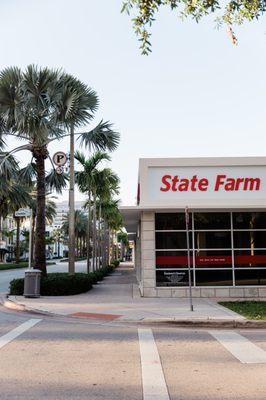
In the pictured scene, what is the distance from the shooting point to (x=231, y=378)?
6484 millimetres

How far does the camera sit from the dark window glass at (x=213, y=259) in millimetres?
17984

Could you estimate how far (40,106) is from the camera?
1820cm

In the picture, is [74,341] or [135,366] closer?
[135,366]

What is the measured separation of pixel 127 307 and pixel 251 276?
18.7ft

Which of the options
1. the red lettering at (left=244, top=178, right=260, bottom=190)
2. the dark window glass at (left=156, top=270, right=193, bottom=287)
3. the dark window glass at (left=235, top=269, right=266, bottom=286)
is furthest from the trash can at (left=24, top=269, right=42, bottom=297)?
the red lettering at (left=244, top=178, right=260, bottom=190)

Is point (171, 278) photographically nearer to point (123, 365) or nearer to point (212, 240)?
point (212, 240)

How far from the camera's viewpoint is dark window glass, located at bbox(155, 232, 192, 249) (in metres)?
18.0

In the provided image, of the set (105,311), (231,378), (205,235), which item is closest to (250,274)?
(205,235)

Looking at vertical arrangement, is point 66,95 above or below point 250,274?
above

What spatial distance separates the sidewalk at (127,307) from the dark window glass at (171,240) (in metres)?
2.04

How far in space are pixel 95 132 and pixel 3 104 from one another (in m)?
3.68

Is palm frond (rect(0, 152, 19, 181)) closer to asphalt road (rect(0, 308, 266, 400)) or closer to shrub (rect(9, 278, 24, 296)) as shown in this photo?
shrub (rect(9, 278, 24, 296))

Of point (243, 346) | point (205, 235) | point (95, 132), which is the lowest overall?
point (243, 346)

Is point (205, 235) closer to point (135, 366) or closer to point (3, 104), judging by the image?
point (3, 104)
